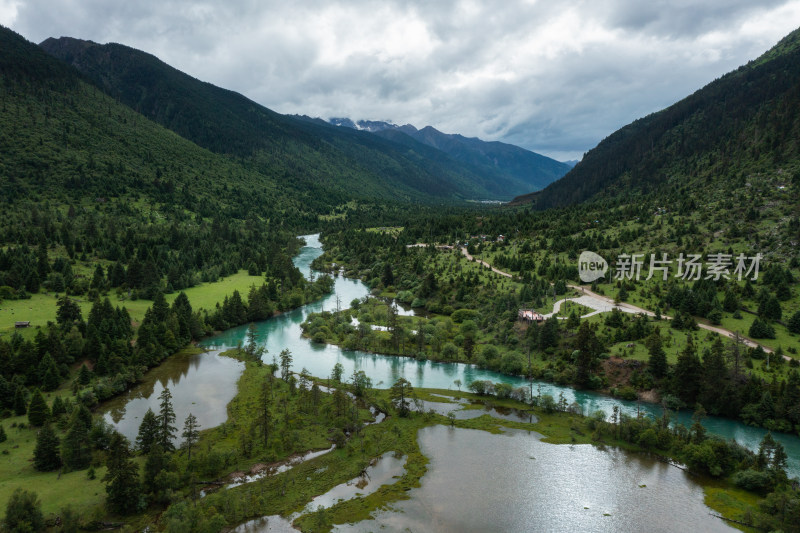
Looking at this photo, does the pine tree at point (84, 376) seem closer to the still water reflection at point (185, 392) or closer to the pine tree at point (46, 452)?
the still water reflection at point (185, 392)

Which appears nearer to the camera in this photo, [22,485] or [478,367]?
[22,485]

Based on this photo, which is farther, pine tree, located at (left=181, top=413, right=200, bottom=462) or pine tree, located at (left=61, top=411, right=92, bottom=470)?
pine tree, located at (left=181, top=413, right=200, bottom=462)

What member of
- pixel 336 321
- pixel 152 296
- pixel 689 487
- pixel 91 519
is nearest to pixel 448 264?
pixel 336 321

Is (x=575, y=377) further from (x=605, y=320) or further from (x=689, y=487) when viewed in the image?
(x=689, y=487)

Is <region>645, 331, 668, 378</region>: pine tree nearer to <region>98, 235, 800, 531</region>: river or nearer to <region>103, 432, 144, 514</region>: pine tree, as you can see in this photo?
<region>98, 235, 800, 531</region>: river
